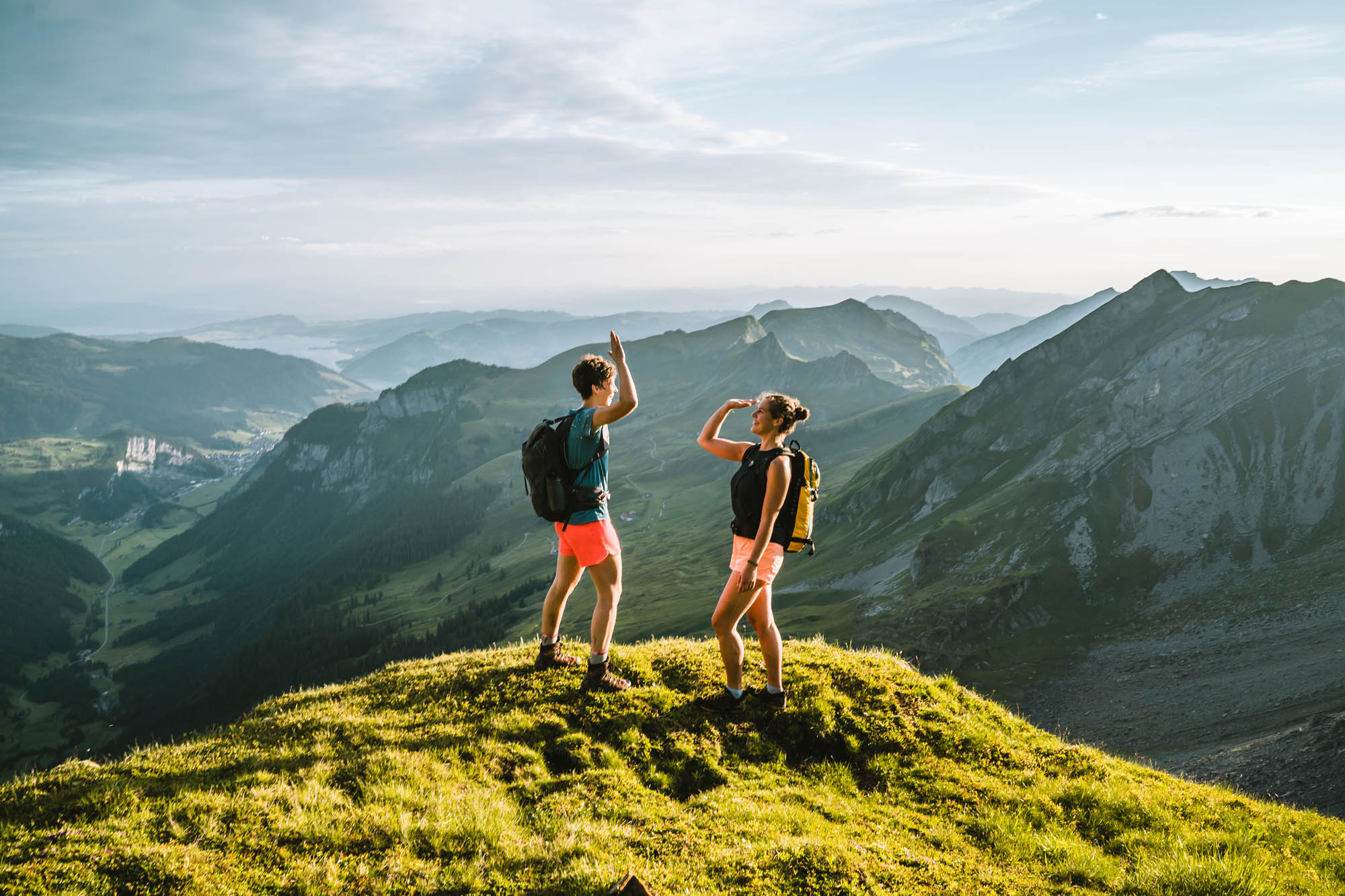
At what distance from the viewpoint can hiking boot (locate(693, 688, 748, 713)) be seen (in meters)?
13.0

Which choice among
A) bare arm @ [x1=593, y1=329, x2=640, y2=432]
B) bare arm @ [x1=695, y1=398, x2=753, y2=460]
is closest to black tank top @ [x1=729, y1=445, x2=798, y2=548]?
bare arm @ [x1=695, y1=398, x2=753, y2=460]

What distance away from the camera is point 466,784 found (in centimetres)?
1008

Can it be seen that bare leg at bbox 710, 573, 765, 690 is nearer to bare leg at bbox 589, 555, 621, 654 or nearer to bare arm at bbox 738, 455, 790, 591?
bare arm at bbox 738, 455, 790, 591

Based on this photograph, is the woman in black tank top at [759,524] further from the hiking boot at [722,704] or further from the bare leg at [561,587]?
the bare leg at [561,587]

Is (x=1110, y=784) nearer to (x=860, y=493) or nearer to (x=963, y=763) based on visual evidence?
(x=963, y=763)

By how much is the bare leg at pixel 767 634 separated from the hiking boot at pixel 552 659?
385 cm

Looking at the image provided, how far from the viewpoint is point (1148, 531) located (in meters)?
104

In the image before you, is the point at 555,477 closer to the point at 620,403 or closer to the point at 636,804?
the point at 620,403

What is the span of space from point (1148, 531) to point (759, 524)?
114045mm

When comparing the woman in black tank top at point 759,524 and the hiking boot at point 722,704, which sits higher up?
the woman in black tank top at point 759,524

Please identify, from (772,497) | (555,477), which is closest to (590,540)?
(555,477)

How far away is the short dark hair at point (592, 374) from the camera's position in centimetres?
1197

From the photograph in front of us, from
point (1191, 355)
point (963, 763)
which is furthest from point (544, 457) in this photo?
point (1191, 355)

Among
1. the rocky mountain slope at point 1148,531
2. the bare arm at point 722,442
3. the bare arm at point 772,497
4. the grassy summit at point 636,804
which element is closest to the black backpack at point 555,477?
the bare arm at point 722,442
